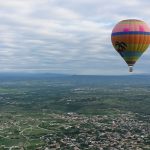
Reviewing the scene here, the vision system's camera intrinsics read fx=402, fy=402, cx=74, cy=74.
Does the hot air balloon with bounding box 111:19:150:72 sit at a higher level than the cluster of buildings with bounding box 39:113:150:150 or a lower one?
higher

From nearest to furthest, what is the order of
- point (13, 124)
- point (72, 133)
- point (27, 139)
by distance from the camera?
point (27, 139) → point (72, 133) → point (13, 124)

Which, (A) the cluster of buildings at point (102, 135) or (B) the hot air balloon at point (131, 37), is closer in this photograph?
(B) the hot air balloon at point (131, 37)

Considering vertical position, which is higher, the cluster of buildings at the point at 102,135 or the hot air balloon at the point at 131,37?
the hot air balloon at the point at 131,37

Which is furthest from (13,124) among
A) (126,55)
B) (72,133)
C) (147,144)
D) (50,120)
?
(126,55)

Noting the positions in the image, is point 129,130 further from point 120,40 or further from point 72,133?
point 120,40

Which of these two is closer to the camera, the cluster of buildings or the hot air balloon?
the hot air balloon

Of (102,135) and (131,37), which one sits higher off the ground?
(131,37)

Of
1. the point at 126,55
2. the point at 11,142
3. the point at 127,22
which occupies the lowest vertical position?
the point at 11,142

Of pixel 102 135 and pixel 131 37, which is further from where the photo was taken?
pixel 102 135
